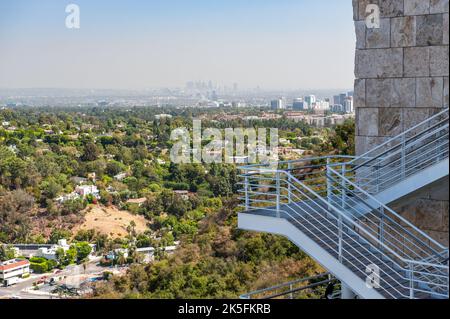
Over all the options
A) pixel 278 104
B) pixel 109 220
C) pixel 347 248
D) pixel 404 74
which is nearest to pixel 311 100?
pixel 278 104

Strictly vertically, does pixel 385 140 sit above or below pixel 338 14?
below

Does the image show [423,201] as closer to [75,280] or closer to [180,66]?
[75,280]

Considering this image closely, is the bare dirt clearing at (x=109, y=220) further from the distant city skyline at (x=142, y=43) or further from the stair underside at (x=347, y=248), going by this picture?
the stair underside at (x=347, y=248)

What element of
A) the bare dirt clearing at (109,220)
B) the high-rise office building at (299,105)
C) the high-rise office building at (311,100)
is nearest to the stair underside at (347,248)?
A: the bare dirt clearing at (109,220)

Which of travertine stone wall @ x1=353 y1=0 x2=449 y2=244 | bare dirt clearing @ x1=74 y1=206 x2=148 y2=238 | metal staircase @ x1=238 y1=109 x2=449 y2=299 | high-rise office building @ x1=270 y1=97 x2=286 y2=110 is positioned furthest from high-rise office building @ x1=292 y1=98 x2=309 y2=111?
metal staircase @ x1=238 y1=109 x2=449 y2=299
